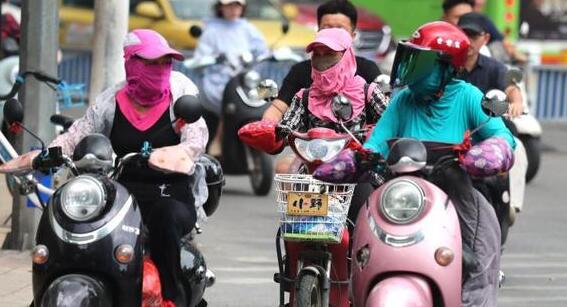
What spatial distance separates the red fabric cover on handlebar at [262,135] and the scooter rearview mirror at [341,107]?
0.35 meters

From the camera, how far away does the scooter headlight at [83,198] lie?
6613 millimetres

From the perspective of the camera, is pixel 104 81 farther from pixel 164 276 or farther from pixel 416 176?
pixel 416 176

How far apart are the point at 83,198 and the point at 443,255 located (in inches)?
60.4

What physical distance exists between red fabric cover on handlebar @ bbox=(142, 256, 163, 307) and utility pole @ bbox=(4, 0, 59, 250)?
3.45m

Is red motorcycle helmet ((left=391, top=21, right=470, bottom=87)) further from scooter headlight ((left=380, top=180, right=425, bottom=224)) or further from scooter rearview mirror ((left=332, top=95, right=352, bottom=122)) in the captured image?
scooter headlight ((left=380, top=180, right=425, bottom=224))

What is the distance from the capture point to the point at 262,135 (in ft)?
24.2

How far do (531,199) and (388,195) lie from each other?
9098 mm

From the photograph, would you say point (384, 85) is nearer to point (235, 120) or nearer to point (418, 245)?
point (418, 245)

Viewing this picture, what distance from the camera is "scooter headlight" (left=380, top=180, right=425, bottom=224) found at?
6.20 metres

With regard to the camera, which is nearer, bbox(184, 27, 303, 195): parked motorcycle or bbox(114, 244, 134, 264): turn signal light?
bbox(114, 244, 134, 264): turn signal light

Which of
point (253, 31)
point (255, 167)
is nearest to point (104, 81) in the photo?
point (255, 167)

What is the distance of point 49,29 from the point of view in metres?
10.5

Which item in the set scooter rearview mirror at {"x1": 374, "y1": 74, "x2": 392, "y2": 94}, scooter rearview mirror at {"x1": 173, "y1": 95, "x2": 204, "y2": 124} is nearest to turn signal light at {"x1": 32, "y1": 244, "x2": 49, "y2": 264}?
scooter rearview mirror at {"x1": 173, "y1": 95, "x2": 204, "y2": 124}

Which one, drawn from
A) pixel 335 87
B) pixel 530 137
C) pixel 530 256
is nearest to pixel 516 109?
pixel 530 256
